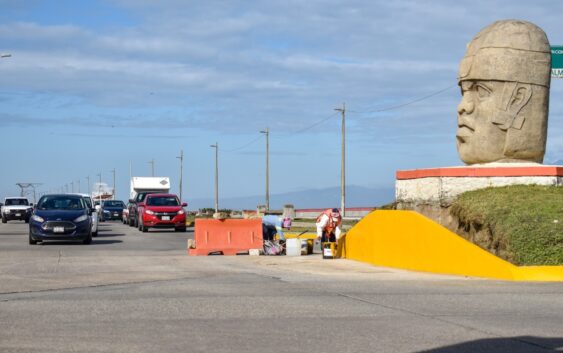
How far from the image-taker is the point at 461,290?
14266 millimetres

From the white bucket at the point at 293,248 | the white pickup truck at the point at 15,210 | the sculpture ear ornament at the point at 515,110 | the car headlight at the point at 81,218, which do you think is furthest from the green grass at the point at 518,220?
the white pickup truck at the point at 15,210

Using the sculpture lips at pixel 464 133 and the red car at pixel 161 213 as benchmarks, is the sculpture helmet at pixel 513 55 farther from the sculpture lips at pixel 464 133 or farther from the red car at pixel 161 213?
the red car at pixel 161 213

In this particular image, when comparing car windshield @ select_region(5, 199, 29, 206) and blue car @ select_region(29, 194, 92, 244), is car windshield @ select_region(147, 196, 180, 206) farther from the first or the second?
car windshield @ select_region(5, 199, 29, 206)

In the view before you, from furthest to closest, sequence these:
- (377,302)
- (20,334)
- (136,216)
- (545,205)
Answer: (136,216) < (545,205) < (377,302) < (20,334)

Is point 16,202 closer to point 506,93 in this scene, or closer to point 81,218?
point 81,218

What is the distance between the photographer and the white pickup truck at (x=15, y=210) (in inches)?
2329

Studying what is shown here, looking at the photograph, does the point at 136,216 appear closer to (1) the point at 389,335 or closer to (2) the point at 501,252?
(2) the point at 501,252

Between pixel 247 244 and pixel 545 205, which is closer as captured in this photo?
pixel 545 205

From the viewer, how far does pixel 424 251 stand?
59.6 ft

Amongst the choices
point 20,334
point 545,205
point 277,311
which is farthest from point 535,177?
point 20,334

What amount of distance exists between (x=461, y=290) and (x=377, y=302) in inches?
86.9

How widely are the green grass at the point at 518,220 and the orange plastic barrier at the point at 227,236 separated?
7187 millimetres

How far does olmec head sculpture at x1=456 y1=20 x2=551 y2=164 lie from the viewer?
20266mm

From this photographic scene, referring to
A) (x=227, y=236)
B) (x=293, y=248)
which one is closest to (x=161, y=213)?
(x=227, y=236)
